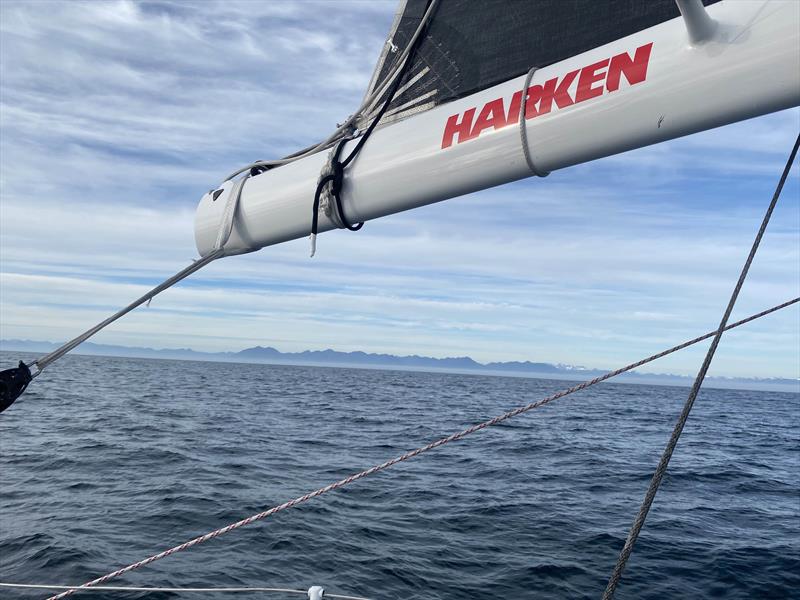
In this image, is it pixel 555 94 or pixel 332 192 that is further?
pixel 332 192

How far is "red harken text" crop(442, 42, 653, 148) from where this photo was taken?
1973 mm

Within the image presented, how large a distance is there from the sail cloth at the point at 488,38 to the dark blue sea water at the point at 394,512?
5953 mm

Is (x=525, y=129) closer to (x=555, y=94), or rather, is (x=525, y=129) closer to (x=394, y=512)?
(x=555, y=94)

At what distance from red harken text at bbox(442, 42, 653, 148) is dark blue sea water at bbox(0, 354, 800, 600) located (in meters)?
6.03

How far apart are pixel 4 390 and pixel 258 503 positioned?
839 centimetres

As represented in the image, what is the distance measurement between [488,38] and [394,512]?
8.95m

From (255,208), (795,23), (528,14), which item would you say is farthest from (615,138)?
(255,208)

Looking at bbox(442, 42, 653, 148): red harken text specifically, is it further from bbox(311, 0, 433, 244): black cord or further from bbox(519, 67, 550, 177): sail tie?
bbox(311, 0, 433, 244): black cord

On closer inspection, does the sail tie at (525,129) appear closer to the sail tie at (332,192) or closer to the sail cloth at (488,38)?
the sail cloth at (488,38)

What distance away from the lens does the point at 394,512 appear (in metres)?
10.2

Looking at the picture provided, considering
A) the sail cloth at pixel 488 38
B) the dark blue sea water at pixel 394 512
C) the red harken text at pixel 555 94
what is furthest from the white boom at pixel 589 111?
the dark blue sea water at pixel 394 512

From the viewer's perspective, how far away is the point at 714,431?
2714 centimetres

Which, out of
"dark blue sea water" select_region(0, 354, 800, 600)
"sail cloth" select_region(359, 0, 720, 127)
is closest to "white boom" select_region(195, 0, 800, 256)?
"sail cloth" select_region(359, 0, 720, 127)

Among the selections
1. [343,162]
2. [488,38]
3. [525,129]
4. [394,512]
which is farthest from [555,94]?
[394,512]
